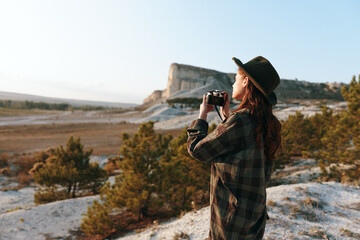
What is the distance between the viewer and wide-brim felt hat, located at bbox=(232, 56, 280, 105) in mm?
1471

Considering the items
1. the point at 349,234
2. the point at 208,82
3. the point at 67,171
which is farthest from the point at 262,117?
the point at 208,82

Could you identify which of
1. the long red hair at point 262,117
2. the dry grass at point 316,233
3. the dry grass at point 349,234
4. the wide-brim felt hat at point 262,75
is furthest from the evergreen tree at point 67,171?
the wide-brim felt hat at point 262,75

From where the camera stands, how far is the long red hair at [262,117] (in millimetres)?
1496

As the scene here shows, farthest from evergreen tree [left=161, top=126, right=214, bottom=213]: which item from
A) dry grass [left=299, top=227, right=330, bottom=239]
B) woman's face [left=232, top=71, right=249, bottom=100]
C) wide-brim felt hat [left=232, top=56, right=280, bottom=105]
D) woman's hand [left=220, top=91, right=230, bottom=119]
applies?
wide-brim felt hat [left=232, top=56, right=280, bottom=105]

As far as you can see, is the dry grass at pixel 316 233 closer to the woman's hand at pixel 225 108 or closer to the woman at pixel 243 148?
the woman at pixel 243 148

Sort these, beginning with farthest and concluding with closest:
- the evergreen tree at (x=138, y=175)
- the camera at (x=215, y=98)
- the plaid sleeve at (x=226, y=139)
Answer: the evergreen tree at (x=138, y=175) < the camera at (x=215, y=98) < the plaid sleeve at (x=226, y=139)

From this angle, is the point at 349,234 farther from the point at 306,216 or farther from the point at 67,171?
the point at 67,171

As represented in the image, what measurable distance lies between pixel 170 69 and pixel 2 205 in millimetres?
95327

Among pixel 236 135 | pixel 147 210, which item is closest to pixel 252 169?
pixel 236 135

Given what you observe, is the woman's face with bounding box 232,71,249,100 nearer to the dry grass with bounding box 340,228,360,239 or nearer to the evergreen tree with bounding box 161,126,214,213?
the dry grass with bounding box 340,228,360,239

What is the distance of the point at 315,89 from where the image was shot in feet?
294

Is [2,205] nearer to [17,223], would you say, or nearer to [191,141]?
[17,223]

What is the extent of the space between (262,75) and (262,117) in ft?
0.96

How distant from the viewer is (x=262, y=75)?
1.48 meters
